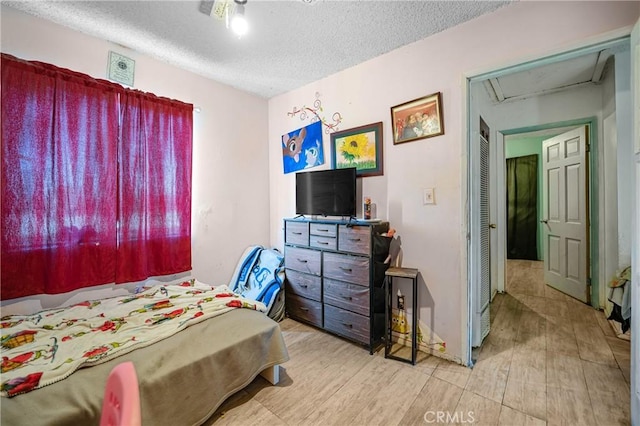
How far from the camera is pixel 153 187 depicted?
240 centimetres

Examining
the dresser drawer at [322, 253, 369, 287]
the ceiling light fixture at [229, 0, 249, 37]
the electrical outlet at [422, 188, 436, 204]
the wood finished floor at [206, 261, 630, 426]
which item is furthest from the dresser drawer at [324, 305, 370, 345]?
the ceiling light fixture at [229, 0, 249, 37]

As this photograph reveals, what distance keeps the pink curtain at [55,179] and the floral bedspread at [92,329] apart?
29 cm

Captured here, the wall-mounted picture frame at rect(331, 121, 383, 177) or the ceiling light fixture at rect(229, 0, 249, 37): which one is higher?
the ceiling light fixture at rect(229, 0, 249, 37)

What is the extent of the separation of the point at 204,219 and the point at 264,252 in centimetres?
76

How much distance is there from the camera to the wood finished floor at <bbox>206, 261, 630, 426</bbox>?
1.53 meters

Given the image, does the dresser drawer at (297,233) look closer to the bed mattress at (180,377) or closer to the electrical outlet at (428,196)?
the bed mattress at (180,377)

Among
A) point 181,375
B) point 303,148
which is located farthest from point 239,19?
A: point 181,375

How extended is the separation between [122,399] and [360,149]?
239 centimetres

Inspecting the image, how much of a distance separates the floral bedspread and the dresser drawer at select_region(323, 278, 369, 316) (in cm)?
67

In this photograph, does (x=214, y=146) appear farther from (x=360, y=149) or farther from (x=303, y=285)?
(x=303, y=285)

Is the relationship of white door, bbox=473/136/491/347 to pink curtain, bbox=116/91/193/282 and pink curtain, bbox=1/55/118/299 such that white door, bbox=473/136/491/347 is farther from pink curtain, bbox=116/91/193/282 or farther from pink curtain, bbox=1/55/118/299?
pink curtain, bbox=1/55/118/299

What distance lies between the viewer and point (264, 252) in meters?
3.15

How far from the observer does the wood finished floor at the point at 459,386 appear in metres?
1.53

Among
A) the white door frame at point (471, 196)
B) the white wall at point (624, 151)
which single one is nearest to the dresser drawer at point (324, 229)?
the white door frame at point (471, 196)
